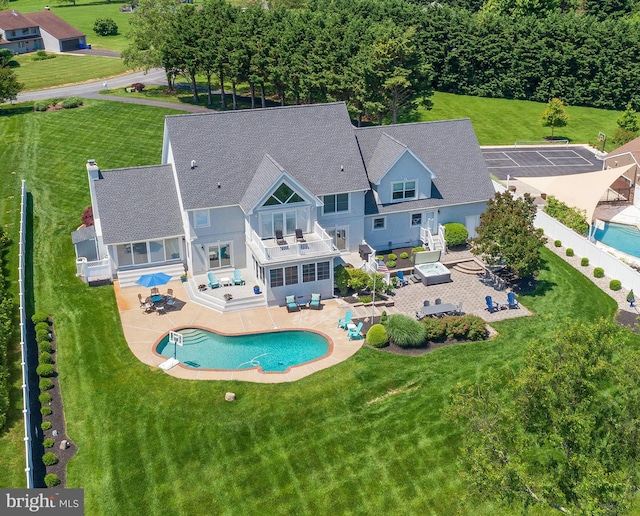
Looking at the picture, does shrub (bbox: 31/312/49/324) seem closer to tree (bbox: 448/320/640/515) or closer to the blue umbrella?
the blue umbrella

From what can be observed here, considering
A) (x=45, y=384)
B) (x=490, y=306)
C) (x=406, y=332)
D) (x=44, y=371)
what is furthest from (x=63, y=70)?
(x=406, y=332)

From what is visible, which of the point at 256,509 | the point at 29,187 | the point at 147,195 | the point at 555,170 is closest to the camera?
the point at 256,509

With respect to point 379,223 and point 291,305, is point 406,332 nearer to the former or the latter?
point 291,305

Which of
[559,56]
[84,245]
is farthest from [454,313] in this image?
[559,56]

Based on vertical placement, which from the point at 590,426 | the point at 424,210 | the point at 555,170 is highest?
the point at 590,426

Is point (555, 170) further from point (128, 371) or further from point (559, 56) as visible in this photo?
point (128, 371)

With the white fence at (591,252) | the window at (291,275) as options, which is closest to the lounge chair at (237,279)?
the window at (291,275)

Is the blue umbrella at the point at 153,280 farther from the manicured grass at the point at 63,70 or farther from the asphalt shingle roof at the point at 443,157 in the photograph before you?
the manicured grass at the point at 63,70
